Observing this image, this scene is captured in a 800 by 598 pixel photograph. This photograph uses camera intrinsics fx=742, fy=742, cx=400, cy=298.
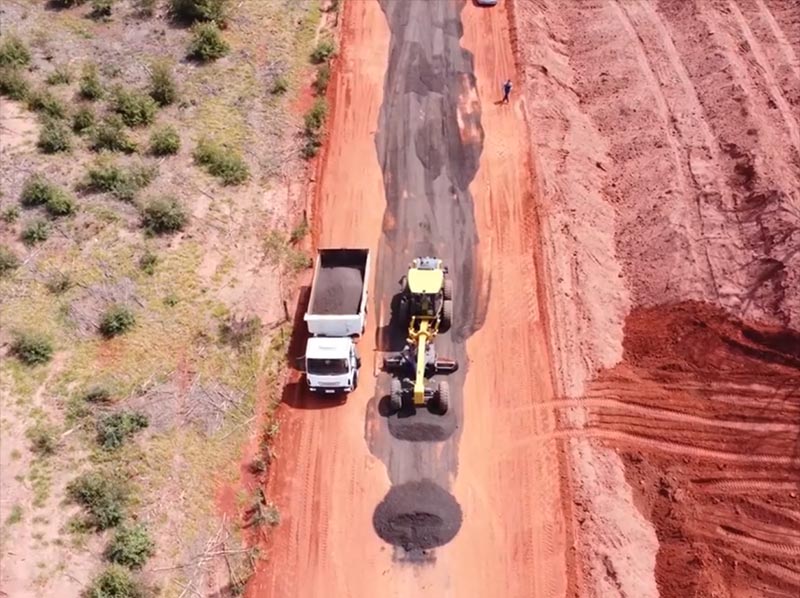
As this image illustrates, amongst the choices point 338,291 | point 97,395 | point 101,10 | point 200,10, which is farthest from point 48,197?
point 101,10

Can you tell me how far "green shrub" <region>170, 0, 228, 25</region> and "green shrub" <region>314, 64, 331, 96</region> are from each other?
250 inches

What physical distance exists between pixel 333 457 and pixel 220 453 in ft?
11.8

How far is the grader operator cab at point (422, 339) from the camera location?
23984 millimetres

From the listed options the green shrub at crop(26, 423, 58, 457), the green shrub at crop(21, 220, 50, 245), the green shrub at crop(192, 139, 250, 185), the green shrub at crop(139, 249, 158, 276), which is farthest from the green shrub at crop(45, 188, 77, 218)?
the green shrub at crop(26, 423, 58, 457)

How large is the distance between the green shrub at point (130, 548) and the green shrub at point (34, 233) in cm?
1226

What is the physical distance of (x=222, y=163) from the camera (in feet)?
99.8

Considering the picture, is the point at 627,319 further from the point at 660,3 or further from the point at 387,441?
the point at 660,3

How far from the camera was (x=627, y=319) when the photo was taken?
27000mm

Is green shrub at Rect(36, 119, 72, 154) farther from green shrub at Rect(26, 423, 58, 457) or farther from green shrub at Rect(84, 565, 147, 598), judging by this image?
green shrub at Rect(84, 565, 147, 598)

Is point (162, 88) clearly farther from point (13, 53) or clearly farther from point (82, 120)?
point (13, 53)

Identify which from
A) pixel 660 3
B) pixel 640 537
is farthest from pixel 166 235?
pixel 660 3

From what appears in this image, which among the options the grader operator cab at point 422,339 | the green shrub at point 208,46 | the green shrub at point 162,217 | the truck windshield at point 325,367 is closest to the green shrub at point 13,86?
the green shrub at point 208,46

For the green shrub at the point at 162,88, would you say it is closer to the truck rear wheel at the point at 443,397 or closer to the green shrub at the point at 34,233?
the green shrub at the point at 34,233

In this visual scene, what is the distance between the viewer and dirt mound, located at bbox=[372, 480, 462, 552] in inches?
857
